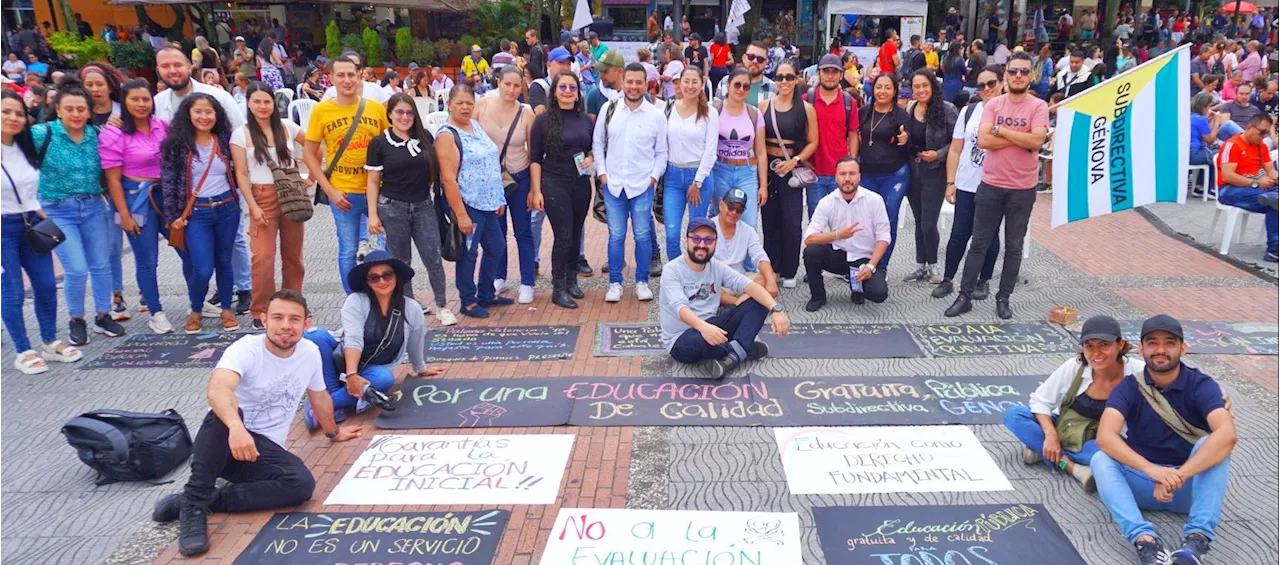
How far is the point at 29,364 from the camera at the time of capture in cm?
586

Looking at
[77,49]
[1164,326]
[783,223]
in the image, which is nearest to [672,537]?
[1164,326]

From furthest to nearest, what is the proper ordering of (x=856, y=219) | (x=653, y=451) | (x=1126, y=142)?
(x=856, y=219), (x=1126, y=142), (x=653, y=451)

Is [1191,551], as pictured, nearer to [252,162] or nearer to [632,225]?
[632,225]

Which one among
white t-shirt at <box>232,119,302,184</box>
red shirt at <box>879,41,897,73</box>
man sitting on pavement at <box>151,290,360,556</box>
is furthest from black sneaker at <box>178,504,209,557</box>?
red shirt at <box>879,41,897,73</box>

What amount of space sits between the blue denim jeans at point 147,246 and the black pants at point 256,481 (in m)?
2.97

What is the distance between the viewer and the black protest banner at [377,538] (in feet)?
12.1

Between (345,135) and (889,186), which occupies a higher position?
(345,135)

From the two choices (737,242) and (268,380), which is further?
(737,242)

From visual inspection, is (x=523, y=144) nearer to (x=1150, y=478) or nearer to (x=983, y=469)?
(x=983, y=469)

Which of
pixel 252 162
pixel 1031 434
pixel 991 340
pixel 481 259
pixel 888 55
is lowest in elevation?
pixel 991 340

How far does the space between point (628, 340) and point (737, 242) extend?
1029 millimetres

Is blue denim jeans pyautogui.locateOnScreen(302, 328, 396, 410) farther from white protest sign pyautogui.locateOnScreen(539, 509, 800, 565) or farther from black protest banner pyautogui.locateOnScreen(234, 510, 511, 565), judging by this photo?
white protest sign pyautogui.locateOnScreen(539, 509, 800, 565)

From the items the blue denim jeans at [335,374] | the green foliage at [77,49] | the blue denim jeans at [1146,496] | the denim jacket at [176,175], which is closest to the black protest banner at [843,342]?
the blue denim jeans at [1146,496]

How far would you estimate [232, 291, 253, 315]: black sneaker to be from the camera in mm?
6992
